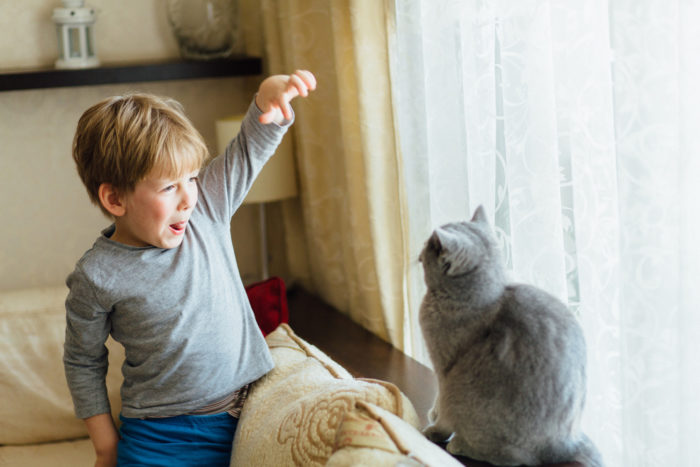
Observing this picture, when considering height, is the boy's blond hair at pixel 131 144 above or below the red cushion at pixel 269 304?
above

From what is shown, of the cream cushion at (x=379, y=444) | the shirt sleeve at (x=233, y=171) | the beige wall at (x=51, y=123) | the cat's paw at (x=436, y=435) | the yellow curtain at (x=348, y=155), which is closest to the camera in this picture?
the cream cushion at (x=379, y=444)

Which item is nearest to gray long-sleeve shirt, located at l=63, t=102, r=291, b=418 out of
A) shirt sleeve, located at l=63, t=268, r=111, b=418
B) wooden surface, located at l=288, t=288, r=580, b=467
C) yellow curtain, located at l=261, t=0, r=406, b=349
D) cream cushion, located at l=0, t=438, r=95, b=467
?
shirt sleeve, located at l=63, t=268, r=111, b=418

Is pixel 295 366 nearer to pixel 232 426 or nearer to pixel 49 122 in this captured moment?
pixel 232 426

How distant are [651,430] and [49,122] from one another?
192 cm

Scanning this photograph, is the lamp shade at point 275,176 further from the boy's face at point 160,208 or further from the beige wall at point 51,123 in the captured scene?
the boy's face at point 160,208

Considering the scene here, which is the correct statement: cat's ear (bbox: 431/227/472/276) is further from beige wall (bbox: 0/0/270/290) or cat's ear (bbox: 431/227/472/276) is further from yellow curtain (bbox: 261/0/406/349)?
beige wall (bbox: 0/0/270/290)

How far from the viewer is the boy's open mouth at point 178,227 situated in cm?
118

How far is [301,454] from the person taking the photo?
1033mm

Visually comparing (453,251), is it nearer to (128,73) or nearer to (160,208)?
(160,208)

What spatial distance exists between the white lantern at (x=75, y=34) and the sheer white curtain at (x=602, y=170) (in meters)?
1.10

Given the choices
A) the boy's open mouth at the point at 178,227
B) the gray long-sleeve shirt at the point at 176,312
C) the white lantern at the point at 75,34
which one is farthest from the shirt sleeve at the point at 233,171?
the white lantern at the point at 75,34

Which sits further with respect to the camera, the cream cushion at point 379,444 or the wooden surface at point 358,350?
the wooden surface at point 358,350

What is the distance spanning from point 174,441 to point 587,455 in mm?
699

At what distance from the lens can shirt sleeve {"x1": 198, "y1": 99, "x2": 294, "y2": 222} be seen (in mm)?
1261
